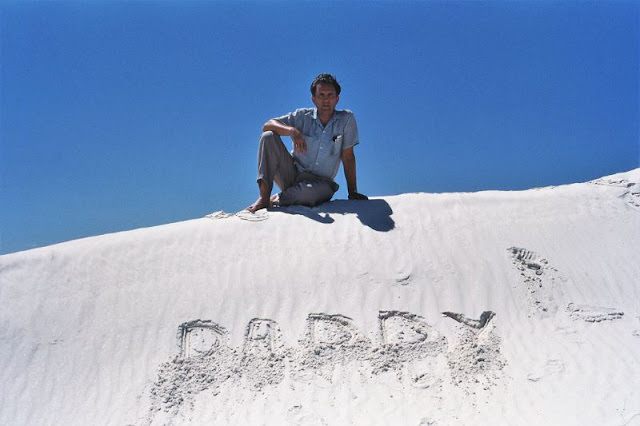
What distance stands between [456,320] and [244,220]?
2367 millimetres

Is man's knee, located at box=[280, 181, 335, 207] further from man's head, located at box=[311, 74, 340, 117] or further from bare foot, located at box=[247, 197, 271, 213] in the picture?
man's head, located at box=[311, 74, 340, 117]

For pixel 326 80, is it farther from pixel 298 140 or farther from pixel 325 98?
pixel 298 140

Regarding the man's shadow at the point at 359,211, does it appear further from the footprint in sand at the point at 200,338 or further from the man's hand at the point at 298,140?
the footprint in sand at the point at 200,338

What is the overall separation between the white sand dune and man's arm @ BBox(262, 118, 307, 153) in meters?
0.69

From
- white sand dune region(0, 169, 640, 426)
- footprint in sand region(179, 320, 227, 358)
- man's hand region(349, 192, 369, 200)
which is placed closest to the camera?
white sand dune region(0, 169, 640, 426)

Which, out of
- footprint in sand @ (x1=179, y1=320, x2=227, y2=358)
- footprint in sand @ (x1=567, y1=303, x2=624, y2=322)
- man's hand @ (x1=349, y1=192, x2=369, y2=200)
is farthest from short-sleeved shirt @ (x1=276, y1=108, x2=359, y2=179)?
footprint in sand @ (x1=567, y1=303, x2=624, y2=322)

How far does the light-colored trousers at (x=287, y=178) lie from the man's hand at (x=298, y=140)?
24 cm

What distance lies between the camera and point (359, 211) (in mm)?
5891

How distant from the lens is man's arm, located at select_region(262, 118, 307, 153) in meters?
5.69

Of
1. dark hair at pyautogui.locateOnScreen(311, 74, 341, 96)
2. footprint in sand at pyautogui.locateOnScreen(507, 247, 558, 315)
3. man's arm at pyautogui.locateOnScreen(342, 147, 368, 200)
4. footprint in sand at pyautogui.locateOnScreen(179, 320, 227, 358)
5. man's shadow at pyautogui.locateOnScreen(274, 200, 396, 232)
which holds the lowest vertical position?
footprint in sand at pyautogui.locateOnScreen(179, 320, 227, 358)

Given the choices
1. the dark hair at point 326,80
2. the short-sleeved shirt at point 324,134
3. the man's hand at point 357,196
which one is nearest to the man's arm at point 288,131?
the short-sleeved shirt at point 324,134

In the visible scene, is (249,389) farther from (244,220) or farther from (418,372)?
(244,220)

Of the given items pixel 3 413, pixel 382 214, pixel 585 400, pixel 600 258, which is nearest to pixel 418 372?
pixel 585 400

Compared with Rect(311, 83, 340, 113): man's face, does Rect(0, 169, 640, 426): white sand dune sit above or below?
below
